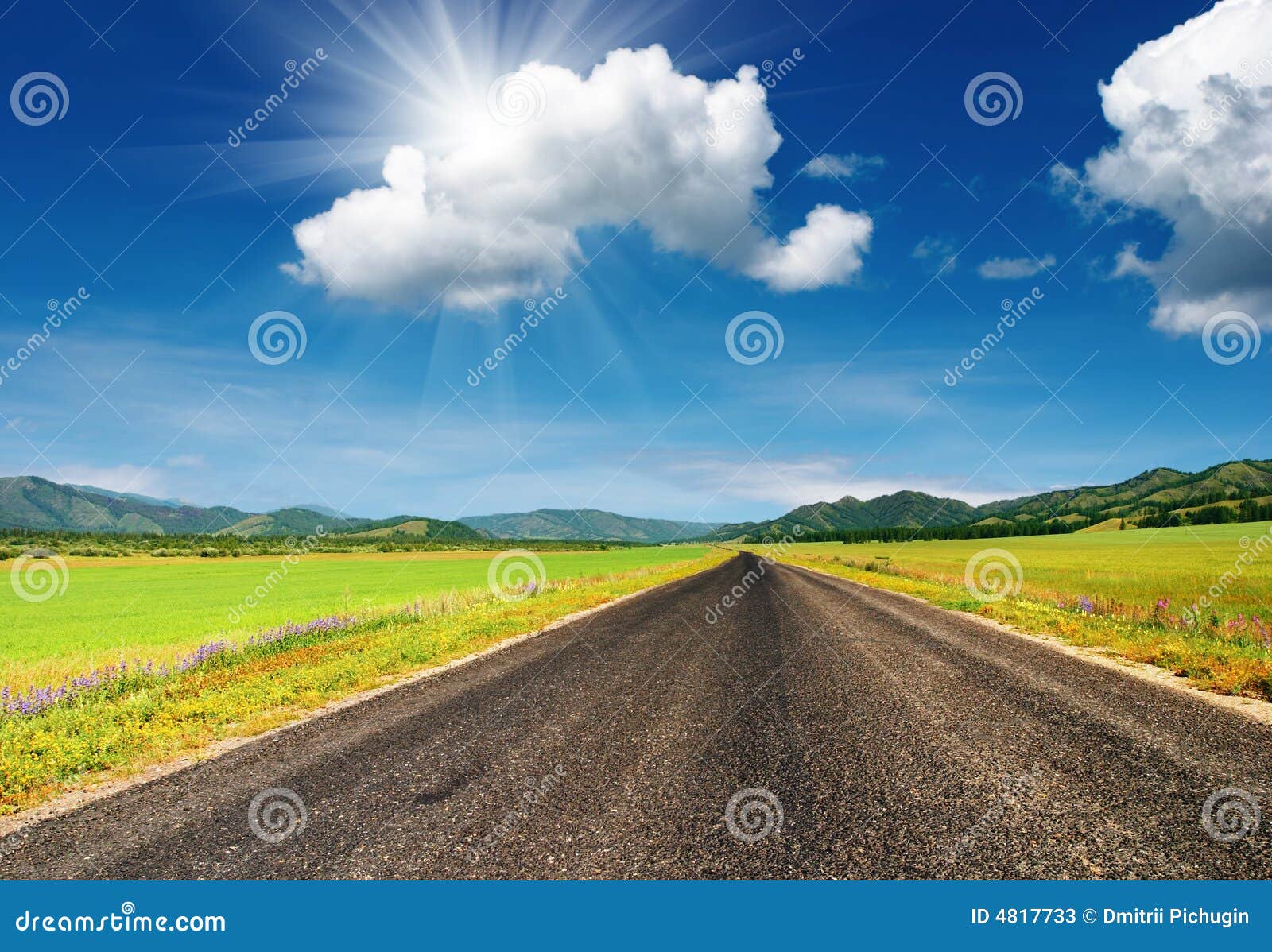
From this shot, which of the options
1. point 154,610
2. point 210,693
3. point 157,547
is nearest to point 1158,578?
point 210,693

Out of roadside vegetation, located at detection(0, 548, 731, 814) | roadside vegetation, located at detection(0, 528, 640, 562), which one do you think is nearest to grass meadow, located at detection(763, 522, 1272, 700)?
roadside vegetation, located at detection(0, 548, 731, 814)

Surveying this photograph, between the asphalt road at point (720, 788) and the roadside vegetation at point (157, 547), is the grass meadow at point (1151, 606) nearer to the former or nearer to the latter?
the asphalt road at point (720, 788)

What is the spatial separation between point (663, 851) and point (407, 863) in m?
1.87

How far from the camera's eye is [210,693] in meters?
9.92

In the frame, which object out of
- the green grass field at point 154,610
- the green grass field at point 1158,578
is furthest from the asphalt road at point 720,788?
the green grass field at point 1158,578

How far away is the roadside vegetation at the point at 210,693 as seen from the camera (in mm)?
6891

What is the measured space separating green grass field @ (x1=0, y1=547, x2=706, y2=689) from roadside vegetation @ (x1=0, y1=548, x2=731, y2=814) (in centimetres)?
152

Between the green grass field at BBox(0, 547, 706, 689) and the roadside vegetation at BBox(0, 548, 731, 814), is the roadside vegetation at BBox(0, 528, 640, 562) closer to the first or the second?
the green grass field at BBox(0, 547, 706, 689)

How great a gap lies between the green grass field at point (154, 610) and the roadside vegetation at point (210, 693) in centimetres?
152

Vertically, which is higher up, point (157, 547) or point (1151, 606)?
point (1151, 606)

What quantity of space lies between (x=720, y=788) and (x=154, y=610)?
3251cm

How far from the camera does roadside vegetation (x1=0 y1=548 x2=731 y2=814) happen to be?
22.6 feet

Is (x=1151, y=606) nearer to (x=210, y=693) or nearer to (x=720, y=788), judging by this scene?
(x=720, y=788)

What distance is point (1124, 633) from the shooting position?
14.0 meters
